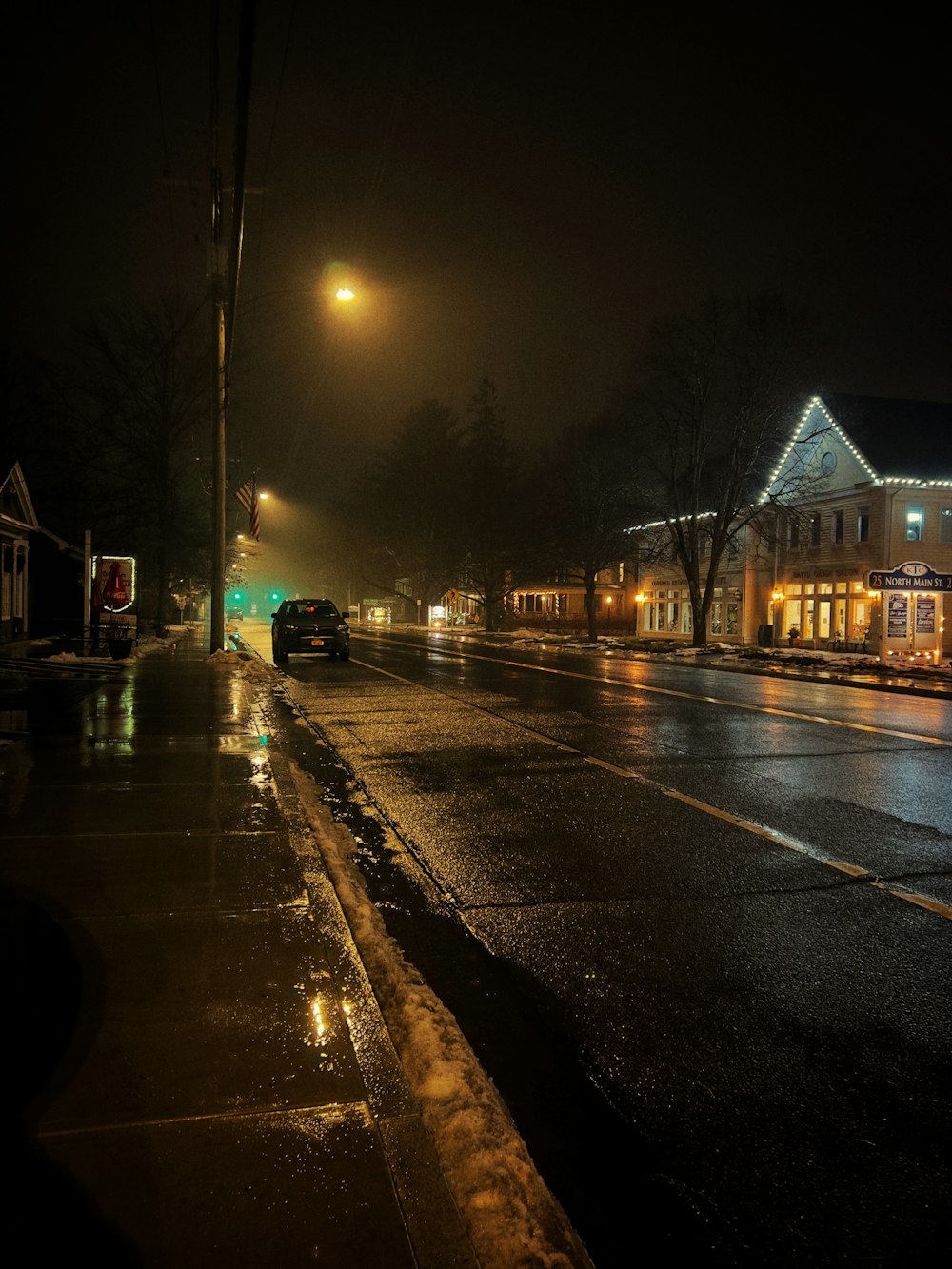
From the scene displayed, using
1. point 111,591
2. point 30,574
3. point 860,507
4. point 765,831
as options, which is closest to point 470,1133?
point 765,831

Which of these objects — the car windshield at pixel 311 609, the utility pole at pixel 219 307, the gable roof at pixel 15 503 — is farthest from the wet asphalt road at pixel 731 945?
the gable roof at pixel 15 503

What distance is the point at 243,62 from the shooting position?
7.66 m

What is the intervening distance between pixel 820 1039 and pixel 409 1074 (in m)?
1.72

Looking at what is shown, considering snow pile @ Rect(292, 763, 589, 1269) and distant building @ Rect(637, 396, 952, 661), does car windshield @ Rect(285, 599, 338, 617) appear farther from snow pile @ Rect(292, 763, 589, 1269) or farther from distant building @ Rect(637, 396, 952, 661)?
snow pile @ Rect(292, 763, 589, 1269)

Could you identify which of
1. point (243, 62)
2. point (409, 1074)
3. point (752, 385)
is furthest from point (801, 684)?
point (409, 1074)

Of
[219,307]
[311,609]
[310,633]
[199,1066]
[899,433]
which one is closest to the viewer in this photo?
[199,1066]

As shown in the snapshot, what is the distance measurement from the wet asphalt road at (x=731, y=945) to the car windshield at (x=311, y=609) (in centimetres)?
1605

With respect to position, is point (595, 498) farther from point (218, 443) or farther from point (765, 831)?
point (765, 831)

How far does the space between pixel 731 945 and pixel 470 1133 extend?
232 cm

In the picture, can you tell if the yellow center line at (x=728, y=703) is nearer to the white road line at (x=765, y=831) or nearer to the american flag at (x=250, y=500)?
the white road line at (x=765, y=831)

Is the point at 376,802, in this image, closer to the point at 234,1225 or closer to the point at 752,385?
the point at 234,1225

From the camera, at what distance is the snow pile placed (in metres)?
2.47

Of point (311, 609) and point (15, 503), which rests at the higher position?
point (15, 503)

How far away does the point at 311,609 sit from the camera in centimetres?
2850
